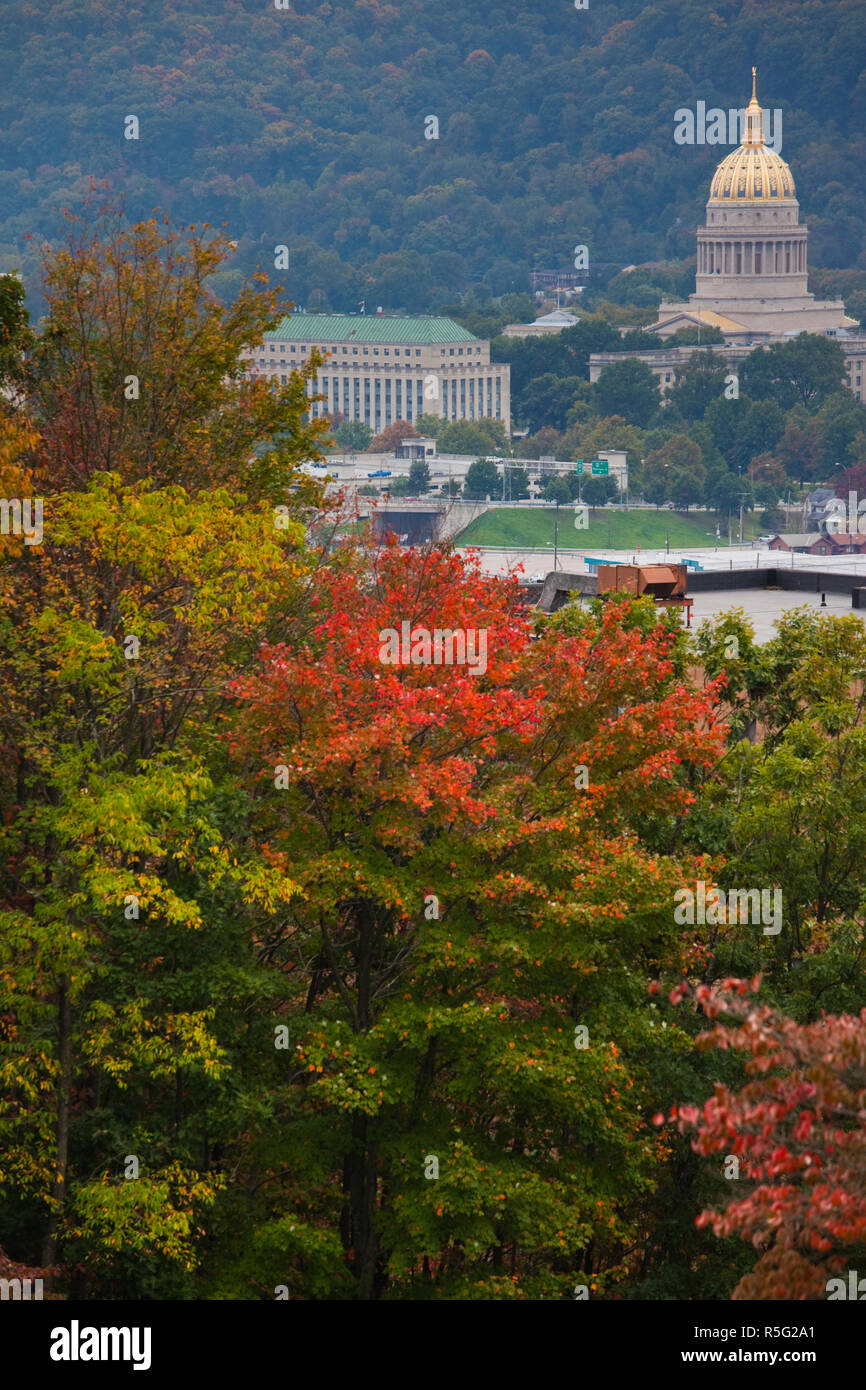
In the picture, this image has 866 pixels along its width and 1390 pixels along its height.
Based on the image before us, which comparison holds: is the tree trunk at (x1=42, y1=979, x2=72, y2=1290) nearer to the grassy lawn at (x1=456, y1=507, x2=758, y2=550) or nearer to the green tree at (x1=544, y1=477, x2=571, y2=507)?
the grassy lawn at (x1=456, y1=507, x2=758, y2=550)

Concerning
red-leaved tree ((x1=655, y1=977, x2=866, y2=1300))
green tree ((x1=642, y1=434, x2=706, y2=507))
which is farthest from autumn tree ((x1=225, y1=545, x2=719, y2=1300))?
green tree ((x1=642, y1=434, x2=706, y2=507))

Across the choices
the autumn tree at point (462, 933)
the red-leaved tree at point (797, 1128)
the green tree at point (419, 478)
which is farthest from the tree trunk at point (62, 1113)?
the green tree at point (419, 478)

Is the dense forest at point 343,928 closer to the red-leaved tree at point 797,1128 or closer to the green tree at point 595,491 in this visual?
the red-leaved tree at point 797,1128

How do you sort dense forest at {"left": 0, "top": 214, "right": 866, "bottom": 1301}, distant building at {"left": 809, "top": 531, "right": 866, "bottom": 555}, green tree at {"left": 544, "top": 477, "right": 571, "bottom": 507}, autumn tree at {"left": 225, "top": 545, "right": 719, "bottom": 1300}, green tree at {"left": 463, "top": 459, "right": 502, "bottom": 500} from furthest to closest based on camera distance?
green tree at {"left": 463, "top": 459, "right": 502, "bottom": 500} < green tree at {"left": 544, "top": 477, "right": 571, "bottom": 507} < distant building at {"left": 809, "top": 531, "right": 866, "bottom": 555} < autumn tree at {"left": 225, "top": 545, "right": 719, "bottom": 1300} < dense forest at {"left": 0, "top": 214, "right": 866, "bottom": 1301}

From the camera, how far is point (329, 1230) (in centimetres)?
2322

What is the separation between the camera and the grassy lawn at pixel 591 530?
6905 inches

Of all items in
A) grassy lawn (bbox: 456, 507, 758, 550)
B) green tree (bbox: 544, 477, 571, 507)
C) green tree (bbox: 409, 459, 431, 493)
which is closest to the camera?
grassy lawn (bbox: 456, 507, 758, 550)

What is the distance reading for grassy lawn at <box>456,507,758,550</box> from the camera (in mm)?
175375

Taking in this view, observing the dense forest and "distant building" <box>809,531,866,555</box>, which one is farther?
"distant building" <box>809,531,866,555</box>

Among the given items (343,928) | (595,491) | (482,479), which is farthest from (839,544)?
(343,928)

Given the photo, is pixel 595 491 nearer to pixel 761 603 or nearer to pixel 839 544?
pixel 839 544
